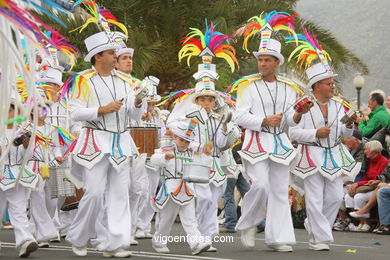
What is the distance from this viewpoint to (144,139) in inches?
473

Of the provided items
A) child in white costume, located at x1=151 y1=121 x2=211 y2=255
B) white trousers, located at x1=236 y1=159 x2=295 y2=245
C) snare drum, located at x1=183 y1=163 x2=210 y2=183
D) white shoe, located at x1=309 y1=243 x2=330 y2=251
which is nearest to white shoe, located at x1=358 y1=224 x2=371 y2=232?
white shoe, located at x1=309 y1=243 x2=330 y2=251

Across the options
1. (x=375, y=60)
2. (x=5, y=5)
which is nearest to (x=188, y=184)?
(x=5, y=5)

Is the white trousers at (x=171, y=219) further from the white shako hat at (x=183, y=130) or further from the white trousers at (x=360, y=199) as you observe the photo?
the white trousers at (x=360, y=199)

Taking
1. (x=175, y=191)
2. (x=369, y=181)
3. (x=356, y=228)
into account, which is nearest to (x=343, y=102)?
(x=175, y=191)

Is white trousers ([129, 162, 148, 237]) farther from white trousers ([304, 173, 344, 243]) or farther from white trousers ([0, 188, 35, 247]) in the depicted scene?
white trousers ([304, 173, 344, 243])

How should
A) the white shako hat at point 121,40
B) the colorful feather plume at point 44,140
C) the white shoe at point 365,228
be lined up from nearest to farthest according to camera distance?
the colorful feather plume at point 44,140
the white shako hat at point 121,40
the white shoe at point 365,228

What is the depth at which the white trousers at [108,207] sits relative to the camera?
8609 mm

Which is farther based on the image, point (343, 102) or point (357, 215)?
point (357, 215)

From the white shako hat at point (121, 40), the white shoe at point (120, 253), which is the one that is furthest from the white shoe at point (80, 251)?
the white shako hat at point (121, 40)

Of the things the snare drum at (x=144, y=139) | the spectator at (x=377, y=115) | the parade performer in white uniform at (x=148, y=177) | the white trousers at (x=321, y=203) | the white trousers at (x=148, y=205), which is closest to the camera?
the white trousers at (x=321, y=203)

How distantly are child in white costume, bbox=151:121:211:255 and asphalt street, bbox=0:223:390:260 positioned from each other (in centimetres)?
27

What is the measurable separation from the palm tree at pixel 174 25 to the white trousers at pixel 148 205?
5.79 meters

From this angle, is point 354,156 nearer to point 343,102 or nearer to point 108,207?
point 343,102

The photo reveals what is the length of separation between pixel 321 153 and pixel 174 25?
10239 millimetres
